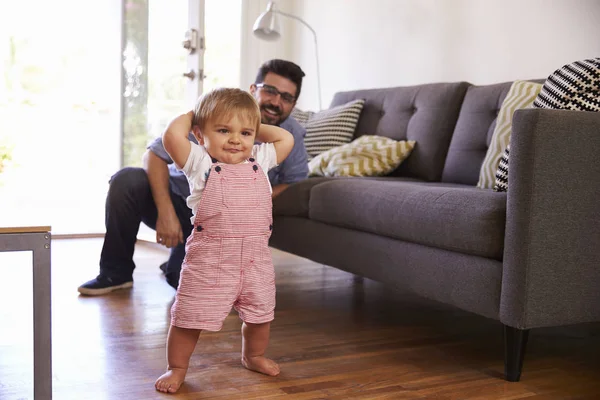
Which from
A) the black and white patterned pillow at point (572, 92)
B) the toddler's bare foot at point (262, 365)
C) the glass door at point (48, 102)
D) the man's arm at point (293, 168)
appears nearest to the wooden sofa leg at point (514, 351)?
the black and white patterned pillow at point (572, 92)

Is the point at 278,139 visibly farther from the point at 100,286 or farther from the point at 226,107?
the point at 100,286

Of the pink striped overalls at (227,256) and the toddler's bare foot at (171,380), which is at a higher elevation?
the pink striped overalls at (227,256)

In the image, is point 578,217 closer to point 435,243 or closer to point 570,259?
point 570,259

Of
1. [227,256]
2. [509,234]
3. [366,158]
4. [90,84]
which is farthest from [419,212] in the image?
[90,84]

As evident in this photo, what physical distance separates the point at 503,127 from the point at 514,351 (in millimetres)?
958

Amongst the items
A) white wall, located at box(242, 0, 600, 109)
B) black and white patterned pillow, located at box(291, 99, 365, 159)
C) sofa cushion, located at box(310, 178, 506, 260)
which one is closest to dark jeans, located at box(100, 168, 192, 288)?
sofa cushion, located at box(310, 178, 506, 260)

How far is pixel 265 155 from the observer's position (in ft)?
6.08

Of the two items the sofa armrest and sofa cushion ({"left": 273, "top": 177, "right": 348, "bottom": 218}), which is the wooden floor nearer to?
Answer: the sofa armrest

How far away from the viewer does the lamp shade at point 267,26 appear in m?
4.03

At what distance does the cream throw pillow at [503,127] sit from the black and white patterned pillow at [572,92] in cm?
41

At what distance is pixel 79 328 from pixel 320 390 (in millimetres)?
869

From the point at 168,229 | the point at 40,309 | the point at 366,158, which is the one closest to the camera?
the point at 40,309

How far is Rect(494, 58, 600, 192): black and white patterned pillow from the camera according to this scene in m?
1.92

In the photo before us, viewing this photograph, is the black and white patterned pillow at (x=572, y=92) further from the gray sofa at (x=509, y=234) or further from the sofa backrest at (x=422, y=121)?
the sofa backrest at (x=422, y=121)
